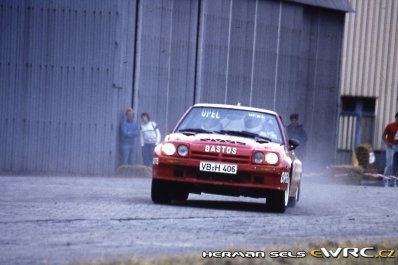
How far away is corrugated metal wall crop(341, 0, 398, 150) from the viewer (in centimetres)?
4644

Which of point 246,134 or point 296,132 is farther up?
point 246,134

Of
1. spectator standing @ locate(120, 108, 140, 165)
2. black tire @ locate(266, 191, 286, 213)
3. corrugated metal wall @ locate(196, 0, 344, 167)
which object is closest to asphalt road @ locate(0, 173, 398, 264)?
black tire @ locate(266, 191, 286, 213)

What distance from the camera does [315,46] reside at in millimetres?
38844

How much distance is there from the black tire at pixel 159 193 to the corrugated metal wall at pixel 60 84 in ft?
42.1

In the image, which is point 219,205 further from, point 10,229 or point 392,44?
point 392,44

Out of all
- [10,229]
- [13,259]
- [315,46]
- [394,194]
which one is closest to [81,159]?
[394,194]

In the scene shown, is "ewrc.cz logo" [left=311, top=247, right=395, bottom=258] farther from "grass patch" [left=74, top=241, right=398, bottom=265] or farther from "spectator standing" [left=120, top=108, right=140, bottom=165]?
"spectator standing" [left=120, top=108, right=140, bottom=165]

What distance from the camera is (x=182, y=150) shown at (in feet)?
54.7

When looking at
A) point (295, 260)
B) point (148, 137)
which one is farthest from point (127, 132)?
point (295, 260)

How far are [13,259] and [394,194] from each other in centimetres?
1646

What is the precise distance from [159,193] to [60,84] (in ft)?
43.9

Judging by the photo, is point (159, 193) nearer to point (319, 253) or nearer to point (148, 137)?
point (319, 253)

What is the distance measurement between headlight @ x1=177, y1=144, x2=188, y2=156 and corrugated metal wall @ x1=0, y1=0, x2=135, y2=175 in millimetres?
13454

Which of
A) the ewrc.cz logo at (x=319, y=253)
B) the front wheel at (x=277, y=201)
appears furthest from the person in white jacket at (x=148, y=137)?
the ewrc.cz logo at (x=319, y=253)
